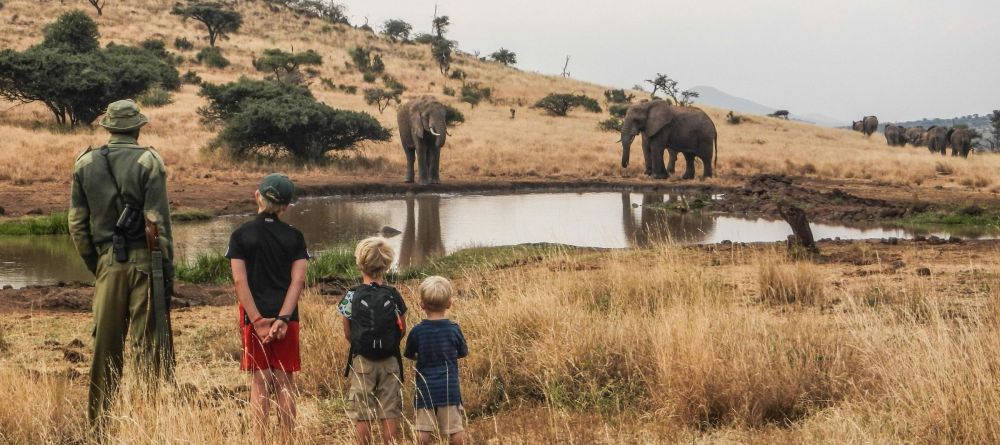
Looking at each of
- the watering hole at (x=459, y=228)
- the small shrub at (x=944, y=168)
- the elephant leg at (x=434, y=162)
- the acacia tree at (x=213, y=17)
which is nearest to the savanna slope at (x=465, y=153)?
the small shrub at (x=944, y=168)

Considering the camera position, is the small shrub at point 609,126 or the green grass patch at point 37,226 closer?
the green grass patch at point 37,226

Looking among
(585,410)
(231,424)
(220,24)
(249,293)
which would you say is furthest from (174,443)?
(220,24)

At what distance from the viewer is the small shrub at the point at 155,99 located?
1602 inches

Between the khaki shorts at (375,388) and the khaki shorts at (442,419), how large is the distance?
4.9 inches

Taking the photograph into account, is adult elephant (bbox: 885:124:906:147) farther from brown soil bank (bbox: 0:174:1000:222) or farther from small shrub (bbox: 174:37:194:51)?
small shrub (bbox: 174:37:194:51)

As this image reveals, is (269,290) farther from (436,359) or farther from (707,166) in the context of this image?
(707,166)

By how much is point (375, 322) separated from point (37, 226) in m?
13.8

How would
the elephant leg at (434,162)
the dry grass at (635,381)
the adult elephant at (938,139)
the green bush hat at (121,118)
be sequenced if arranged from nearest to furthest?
the dry grass at (635,381)
the green bush hat at (121,118)
the elephant leg at (434,162)
the adult elephant at (938,139)

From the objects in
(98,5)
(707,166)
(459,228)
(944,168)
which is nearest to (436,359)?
(459,228)

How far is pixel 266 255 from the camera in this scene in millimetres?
5250

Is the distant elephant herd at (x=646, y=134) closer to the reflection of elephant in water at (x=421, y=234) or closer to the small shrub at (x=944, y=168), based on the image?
the reflection of elephant in water at (x=421, y=234)

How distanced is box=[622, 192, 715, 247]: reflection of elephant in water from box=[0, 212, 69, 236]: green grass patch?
9.74 metres

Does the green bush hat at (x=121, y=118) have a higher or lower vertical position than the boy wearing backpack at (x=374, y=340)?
higher

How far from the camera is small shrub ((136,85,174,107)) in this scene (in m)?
40.7
